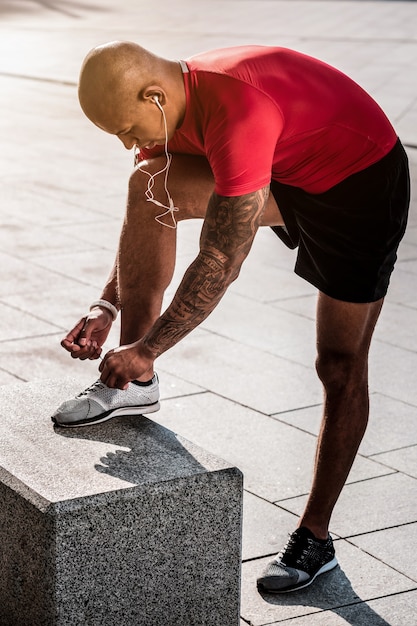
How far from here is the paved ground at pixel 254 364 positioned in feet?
11.6

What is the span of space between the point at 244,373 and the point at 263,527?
4.95 feet

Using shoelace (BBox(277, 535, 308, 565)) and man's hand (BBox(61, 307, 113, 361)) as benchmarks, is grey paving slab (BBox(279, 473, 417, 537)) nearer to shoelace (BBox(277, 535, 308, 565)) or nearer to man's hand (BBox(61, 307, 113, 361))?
shoelace (BBox(277, 535, 308, 565))

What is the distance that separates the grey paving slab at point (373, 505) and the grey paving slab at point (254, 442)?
6cm

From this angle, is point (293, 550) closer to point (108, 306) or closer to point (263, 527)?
point (263, 527)

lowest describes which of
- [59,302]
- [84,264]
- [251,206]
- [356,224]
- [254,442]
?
[84,264]

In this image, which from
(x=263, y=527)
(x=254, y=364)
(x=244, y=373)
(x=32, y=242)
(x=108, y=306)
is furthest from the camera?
(x=32, y=242)

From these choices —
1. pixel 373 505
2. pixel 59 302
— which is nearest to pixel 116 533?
pixel 373 505

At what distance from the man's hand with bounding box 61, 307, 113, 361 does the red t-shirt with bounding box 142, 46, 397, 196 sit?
53 centimetres

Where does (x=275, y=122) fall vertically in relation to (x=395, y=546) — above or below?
above

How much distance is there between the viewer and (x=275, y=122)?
2.96m

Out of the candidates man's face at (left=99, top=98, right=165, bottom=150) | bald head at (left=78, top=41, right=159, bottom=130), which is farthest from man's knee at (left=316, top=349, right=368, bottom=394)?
bald head at (left=78, top=41, right=159, bottom=130)

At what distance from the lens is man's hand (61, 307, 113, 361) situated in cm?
327

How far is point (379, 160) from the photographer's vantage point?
3.23 meters

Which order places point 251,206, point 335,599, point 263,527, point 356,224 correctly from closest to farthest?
point 251,206 → point 356,224 → point 335,599 → point 263,527
